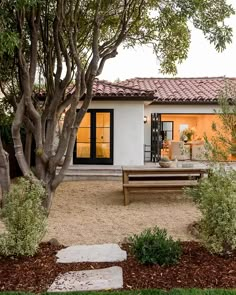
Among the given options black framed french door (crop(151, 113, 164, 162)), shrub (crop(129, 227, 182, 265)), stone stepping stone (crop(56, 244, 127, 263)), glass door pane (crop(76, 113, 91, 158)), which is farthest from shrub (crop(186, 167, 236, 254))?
black framed french door (crop(151, 113, 164, 162))

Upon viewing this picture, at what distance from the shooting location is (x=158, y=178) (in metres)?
11.8

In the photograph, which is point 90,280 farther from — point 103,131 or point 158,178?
point 103,131

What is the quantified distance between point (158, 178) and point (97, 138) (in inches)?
235

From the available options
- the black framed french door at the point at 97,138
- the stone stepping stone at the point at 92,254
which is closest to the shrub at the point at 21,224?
the stone stepping stone at the point at 92,254

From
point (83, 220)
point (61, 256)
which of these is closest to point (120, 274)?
point (61, 256)

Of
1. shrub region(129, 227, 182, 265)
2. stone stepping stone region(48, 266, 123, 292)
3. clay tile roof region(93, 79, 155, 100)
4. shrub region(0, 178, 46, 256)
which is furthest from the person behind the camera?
clay tile roof region(93, 79, 155, 100)

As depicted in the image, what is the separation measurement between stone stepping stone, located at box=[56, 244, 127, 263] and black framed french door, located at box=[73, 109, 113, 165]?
11286 millimetres

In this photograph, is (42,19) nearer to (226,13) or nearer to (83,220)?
(226,13)

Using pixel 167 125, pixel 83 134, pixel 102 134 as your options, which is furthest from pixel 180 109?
pixel 167 125

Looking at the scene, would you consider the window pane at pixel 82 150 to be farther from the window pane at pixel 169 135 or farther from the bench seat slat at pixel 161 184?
the window pane at pixel 169 135

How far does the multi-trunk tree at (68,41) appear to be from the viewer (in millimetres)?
8492

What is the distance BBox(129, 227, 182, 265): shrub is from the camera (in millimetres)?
4746

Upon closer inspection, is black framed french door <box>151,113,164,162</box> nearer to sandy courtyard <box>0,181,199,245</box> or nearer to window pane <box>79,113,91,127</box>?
window pane <box>79,113,91,127</box>

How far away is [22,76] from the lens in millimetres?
8508
